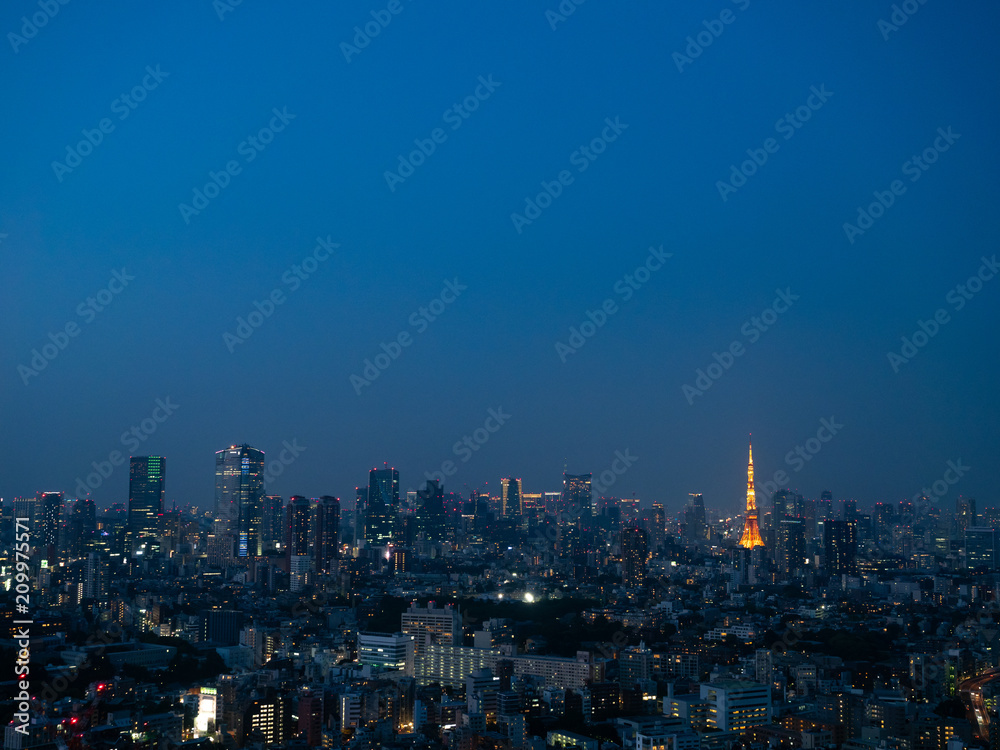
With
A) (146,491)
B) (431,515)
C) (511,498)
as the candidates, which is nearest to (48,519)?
(146,491)

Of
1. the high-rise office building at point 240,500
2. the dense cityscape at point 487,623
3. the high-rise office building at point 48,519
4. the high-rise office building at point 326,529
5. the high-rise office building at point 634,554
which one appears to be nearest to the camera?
the dense cityscape at point 487,623

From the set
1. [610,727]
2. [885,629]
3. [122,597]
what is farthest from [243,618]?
[885,629]

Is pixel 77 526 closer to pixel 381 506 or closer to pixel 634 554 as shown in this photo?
pixel 381 506

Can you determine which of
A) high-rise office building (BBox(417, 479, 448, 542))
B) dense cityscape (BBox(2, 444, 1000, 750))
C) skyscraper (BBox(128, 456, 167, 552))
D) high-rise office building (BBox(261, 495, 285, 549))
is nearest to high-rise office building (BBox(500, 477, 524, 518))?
dense cityscape (BBox(2, 444, 1000, 750))

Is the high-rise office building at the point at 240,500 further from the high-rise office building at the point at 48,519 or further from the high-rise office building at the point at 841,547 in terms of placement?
the high-rise office building at the point at 841,547

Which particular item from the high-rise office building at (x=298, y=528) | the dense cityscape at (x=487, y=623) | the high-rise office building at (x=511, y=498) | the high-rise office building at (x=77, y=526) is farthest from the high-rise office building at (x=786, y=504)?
the high-rise office building at (x=77, y=526)

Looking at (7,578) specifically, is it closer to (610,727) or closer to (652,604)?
(652,604)

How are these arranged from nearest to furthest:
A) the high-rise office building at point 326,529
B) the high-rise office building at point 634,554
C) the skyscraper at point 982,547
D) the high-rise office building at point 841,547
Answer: the high-rise office building at point 634,554 → the skyscraper at point 982,547 → the high-rise office building at point 841,547 → the high-rise office building at point 326,529
